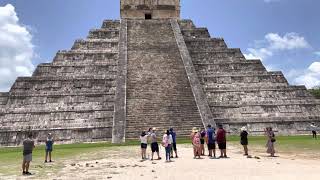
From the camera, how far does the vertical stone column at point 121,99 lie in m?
22.8

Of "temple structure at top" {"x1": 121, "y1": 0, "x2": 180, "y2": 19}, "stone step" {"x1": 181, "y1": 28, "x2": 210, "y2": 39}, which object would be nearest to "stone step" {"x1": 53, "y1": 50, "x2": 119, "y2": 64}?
Answer: "stone step" {"x1": 181, "y1": 28, "x2": 210, "y2": 39}

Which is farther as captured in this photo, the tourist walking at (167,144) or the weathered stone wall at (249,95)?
the weathered stone wall at (249,95)

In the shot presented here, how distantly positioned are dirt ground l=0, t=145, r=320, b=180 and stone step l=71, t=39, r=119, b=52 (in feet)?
52.6

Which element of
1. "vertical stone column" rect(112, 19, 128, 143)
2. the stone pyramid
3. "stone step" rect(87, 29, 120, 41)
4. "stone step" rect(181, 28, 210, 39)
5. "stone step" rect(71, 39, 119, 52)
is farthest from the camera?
"stone step" rect(181, 28, 210, 39)

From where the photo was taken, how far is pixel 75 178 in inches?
467

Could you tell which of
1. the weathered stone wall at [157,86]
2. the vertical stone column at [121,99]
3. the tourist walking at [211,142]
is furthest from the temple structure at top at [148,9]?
the tourist walking at [211,142]

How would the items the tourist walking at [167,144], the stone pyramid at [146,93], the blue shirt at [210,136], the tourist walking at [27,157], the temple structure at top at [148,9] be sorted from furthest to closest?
the temple structure at top at [148,9], the stone pyramid at [146,93], the blue shirt at [210,136], the tourist walking at [167,144], the tourist walking at [27,157]

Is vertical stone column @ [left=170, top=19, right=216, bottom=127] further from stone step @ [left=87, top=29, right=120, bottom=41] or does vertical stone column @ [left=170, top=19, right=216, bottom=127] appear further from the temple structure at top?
the temple structure at top

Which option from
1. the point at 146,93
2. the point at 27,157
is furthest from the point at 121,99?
the point at 27,157

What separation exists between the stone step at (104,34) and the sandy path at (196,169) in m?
19.1

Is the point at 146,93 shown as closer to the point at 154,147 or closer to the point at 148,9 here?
the point at 154,147

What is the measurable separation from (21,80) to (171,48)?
10772 mm

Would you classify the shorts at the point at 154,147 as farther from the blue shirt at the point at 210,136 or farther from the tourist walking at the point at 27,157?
the tourist walking at the point at 27,157

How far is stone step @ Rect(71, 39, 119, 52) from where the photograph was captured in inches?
1259
